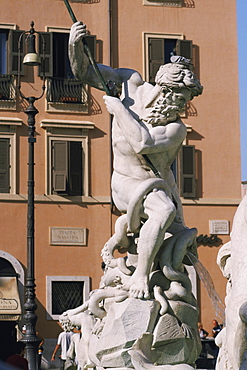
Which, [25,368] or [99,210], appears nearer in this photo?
[25,368]

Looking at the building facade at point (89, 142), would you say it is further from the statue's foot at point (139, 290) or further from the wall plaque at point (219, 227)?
the statue's foot at point (139, 290)

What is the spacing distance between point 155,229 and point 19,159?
22809 mm

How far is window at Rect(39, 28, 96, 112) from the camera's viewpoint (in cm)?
3150

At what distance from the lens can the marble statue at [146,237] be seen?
8188 mm

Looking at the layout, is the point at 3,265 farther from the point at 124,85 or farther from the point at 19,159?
the point at 124,85

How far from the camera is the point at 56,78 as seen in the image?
3158cm

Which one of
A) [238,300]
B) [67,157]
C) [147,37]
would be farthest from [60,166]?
[238,300]

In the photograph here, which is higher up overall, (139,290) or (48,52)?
(48,52)

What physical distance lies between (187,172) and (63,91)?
4247 mm

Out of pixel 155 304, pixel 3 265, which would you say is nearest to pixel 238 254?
pixel 155 304

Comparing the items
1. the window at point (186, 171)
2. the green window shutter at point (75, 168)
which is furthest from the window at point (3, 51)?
the window at point (186, 171)

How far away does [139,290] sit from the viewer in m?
8.21

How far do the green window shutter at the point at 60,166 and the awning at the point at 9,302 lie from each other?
3130 millimetres

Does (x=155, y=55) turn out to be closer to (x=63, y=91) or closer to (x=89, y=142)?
(x=63, y=91)
